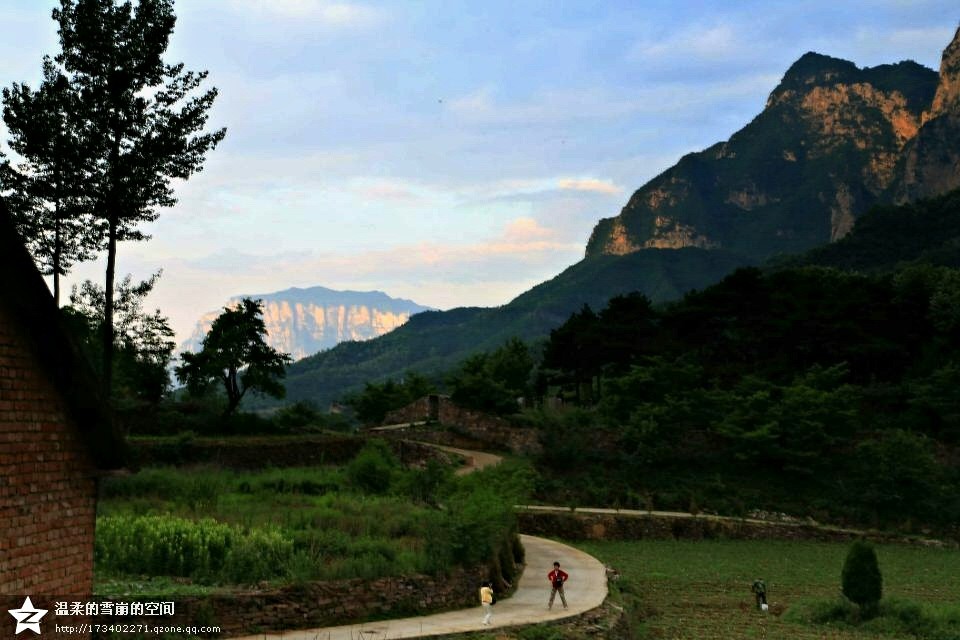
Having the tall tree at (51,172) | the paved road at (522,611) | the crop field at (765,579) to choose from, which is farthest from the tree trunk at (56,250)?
the crop field at (765,579)

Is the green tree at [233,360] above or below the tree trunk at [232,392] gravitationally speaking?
above

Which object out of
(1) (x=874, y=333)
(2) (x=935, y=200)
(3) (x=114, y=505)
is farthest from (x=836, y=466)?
(2) (x=935, y=200)

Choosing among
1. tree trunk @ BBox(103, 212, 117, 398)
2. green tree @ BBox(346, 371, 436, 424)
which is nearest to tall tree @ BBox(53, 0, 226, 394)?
tree trunk @ BBox(103, 212, 117, 398)

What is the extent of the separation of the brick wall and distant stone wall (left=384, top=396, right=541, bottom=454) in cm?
3851

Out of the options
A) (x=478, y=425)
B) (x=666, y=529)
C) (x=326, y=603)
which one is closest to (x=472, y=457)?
(x=478, y=425)

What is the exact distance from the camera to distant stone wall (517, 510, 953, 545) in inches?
1500

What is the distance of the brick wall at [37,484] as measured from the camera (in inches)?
335

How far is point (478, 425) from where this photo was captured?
169ft

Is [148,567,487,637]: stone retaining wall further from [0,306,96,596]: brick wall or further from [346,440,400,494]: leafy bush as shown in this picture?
[346,440,400,494]: leafy bush

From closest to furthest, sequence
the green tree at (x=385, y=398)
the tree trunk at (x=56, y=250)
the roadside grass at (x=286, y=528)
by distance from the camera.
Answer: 1. the roadside grass at (x=286, y=528)
2. the tree trunk at (x=56, y=250)
3. the green tree at (x=385, y=398)

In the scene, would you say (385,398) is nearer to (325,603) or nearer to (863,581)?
(863,581)

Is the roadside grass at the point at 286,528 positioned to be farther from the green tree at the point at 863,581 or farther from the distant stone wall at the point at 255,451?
the green tree at the point at 863,581

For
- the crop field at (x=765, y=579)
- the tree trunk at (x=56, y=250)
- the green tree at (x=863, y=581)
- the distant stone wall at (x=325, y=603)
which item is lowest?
the crop field at (x=765, y=579)

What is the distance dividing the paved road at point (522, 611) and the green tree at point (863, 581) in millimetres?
6691
